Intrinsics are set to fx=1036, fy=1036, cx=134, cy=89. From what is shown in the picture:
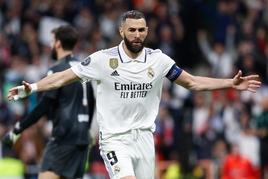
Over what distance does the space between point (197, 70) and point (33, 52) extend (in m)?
3.86

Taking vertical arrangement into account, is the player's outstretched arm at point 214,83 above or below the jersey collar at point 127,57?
below

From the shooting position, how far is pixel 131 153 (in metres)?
10.8

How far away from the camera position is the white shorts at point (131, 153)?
1070cm

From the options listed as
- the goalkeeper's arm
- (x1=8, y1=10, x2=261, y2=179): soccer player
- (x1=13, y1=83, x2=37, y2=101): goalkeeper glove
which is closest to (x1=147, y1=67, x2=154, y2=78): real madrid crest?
(x1=8, y1=10, x2=261, y2=179): soccer player

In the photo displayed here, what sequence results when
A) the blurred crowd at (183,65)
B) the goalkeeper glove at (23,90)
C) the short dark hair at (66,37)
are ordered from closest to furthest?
the goalkeeper glove at (23,90) < the short dark hair at (66,37) < the blurred crowd at (183,65)

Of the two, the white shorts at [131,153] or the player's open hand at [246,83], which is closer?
the white shorts at [131,153]

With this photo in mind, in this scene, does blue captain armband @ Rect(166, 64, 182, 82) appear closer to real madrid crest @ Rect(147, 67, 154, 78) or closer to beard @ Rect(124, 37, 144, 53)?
real madrid crest @ Rect(147, 67, 154, 78)

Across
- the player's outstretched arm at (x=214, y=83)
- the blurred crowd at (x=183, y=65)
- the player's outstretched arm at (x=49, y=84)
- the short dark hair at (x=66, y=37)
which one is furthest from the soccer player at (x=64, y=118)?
the blurred crowd at (x=183, y=65)

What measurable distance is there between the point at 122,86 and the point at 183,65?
12.7m

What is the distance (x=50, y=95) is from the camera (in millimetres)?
12430

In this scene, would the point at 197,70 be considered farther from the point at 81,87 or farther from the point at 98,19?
the point at 81,87

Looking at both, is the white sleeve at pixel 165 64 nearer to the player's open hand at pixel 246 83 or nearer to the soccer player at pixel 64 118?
the player's open hand at pixel 246 83

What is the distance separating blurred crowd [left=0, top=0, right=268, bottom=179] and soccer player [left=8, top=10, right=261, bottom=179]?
18.2 ft

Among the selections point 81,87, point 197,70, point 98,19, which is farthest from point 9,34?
point 81,87
